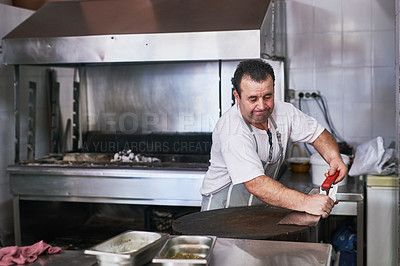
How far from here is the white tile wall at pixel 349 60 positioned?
3963 mm

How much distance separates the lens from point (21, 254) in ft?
5.71

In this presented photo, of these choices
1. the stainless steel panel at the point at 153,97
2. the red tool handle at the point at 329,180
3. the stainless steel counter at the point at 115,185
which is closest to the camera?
the red tool handle at the point at 329,180

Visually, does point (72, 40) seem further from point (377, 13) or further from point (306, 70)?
point (377, 13)

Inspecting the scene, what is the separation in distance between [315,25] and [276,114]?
1660 millimetres

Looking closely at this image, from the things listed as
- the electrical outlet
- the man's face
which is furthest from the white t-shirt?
the electrical outlet

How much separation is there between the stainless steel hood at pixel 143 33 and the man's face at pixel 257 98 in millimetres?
844

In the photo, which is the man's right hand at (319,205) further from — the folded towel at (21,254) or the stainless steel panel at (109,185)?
the stainless steel panel at (109,185)

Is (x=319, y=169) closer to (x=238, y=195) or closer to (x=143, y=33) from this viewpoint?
(x=238, y=195)

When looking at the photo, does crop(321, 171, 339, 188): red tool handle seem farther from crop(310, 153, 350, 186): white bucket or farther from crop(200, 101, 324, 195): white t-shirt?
crop(310, 153, 350, 186): white bucket

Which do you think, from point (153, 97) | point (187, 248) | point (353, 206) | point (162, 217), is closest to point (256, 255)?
point (187, 248)

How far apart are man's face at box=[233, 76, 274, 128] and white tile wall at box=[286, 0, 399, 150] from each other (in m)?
1.75

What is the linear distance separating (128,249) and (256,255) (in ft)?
1.49

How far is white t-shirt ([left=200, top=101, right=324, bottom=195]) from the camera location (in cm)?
238

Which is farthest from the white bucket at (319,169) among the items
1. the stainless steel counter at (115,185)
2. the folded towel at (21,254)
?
the folded towel at (21,254)
